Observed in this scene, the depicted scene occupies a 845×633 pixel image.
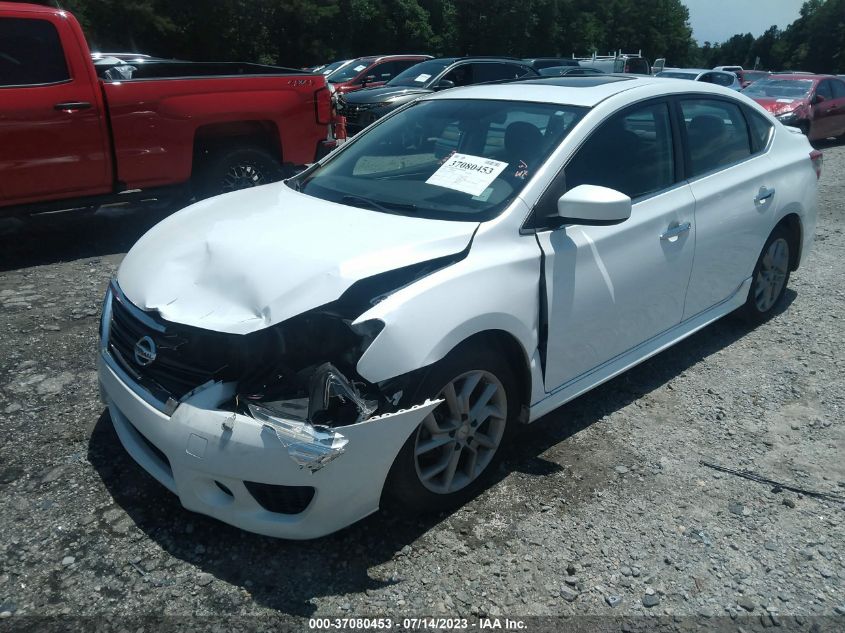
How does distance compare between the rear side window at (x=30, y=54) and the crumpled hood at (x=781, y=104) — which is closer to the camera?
the rear side window at (x=30, y=54)

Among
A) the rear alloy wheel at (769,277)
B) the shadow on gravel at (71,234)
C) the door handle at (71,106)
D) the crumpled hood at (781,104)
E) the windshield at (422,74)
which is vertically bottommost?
the shadow on gravel at (71,234)

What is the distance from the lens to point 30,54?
19.1 feet

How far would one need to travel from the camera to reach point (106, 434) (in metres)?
3.48

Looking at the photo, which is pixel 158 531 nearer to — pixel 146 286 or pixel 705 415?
pixel 146 286

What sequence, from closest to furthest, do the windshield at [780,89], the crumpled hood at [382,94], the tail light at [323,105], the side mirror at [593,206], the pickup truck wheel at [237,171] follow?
the side mirror at [593,206], the pickup truck wheel at [237,171], the tail light at [323,105], the crumpled hood at [382,94], the windshield at [780,89]

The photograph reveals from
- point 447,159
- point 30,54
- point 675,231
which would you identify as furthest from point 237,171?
point 675,231

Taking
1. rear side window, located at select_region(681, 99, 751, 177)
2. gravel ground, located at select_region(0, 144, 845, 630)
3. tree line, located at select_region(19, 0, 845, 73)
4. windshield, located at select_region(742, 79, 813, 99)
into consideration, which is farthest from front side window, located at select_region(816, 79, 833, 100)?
tree line, located at select_region(19, 0, 845, 73)

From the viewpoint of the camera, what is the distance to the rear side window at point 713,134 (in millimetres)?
4035

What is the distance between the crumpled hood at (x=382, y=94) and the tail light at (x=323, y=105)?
4590 millimetres

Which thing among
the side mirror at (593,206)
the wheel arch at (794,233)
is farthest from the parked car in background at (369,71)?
the side mirror at (593,206)

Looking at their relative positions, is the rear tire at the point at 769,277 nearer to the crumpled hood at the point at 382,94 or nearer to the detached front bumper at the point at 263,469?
the detached front bumper at the point at 263,469

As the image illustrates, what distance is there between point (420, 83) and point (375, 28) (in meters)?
32.1

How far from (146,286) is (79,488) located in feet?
3.24

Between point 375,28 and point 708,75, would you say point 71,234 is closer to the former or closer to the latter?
point 708,75
